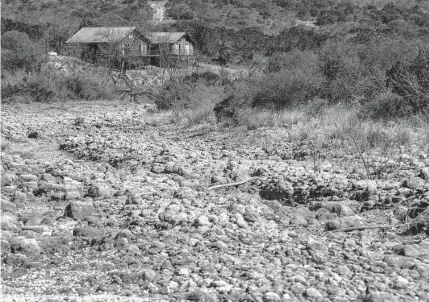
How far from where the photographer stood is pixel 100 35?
32062 millimetres

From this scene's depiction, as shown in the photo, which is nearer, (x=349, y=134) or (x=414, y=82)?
(x=349, y=134)

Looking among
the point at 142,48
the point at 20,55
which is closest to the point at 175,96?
the point at 20,55

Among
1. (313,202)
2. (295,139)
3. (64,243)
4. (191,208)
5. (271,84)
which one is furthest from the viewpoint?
(271,84)

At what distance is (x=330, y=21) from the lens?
45469 millimetres

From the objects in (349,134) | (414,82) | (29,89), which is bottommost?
(29,89)

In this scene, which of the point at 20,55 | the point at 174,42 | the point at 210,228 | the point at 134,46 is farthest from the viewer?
the point at 174,42

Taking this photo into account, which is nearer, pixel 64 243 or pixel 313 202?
pixel 64 243

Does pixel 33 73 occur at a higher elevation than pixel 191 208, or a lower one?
lower

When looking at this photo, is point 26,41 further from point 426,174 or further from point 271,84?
point 426,174

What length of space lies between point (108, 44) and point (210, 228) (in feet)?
80.8

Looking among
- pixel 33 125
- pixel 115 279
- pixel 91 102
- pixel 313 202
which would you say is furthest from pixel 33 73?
pixel 115 279

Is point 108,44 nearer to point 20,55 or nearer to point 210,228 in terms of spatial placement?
point 20,55

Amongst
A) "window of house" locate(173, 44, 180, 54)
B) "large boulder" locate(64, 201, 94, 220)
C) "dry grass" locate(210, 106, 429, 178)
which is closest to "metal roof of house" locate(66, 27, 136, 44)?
"window of house" locate(173, 44, 180, 54)

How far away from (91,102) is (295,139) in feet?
32.6
